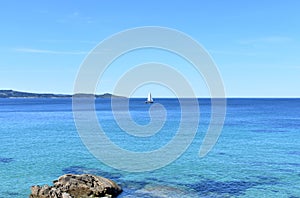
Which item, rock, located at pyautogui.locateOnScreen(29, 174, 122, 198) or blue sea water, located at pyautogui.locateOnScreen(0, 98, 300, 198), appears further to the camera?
blue sea water, located at pyautogui.locateOnScreen(0, 98, 300, 198)

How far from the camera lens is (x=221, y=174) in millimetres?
34188

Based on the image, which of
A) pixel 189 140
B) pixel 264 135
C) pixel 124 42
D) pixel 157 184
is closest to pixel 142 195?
pixel 157 184

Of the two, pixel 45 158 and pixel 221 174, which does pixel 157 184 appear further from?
pixel 45 158

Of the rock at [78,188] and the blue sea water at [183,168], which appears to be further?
the blue sea water at [183,168]

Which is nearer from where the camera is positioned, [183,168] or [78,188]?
[78,188]

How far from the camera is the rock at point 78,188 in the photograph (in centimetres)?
2534

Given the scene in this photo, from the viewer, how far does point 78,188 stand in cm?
2652

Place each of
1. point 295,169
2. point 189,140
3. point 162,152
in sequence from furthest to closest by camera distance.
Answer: point 189,140 < point 162,152 < point 295,169

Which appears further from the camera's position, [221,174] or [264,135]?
[264,135]

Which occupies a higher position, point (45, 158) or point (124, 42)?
point (124, 42)

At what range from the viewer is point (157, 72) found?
28.9 m

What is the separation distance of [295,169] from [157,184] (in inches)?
633

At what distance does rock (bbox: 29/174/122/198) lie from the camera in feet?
83.1

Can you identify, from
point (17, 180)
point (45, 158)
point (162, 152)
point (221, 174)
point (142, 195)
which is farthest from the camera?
point (162, 152)
